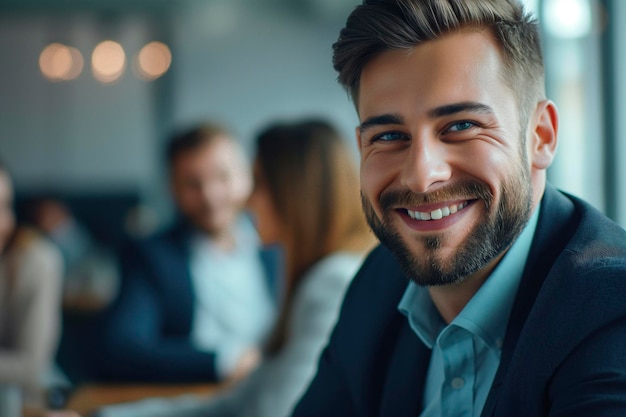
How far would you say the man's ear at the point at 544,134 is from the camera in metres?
Result: 1.09

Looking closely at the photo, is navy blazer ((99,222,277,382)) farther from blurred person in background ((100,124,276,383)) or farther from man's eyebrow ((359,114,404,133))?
man's eyebrow ((359,114,404,133))

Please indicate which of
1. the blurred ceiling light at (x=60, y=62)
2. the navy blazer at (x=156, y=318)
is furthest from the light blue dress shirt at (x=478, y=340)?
the blurred ceiling light at (x=60, y=62)

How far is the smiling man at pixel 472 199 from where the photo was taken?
917mm

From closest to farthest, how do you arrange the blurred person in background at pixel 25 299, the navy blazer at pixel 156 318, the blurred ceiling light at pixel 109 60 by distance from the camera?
1. the navy blazer at pixel 156 318
2. the blurred person in background at pixel 25 299
3. the blurred ceiling light at pixel 109 60

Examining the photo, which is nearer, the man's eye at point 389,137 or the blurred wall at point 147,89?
the man's eye at point 389,137

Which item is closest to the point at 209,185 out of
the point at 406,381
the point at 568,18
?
the point at 568,18

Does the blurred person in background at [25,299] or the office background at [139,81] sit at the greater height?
the office background at [139,81]

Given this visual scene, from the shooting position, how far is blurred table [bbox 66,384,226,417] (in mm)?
2152

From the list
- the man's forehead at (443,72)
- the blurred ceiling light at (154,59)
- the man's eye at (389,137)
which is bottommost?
the man's eye at (389,137)

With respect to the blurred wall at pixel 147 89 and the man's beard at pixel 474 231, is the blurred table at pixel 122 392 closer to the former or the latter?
the man's beard at pixel 474 231

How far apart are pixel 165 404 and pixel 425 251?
41.5 inches

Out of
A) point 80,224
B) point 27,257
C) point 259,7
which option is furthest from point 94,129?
point 27,257

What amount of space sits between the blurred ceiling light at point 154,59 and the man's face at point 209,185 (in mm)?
5061

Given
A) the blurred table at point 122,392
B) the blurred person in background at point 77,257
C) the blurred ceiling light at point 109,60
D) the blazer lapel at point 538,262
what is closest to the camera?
the blazer lapel at point 538,262
